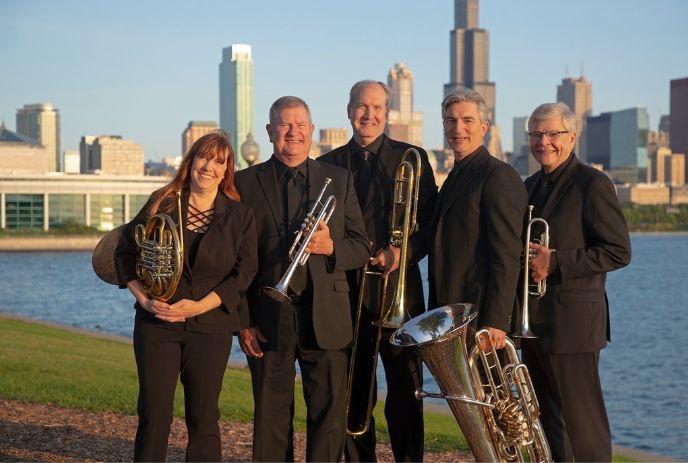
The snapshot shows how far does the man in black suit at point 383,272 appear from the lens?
5.81 meters

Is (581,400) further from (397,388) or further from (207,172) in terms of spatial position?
(207,172)

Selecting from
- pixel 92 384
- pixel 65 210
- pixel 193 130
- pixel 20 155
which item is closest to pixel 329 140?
pixel 193 130

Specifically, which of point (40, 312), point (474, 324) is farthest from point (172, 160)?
point (40, 312)

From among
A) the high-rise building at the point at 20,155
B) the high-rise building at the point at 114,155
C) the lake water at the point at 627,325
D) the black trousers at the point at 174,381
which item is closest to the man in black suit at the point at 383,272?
the black trousers at the point at 174,381

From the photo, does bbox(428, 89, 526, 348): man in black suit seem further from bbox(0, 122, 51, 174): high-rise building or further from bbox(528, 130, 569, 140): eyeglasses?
bbox(0, 122, 51, 174): high-rise building

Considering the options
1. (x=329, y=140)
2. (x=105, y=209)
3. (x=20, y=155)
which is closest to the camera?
(x=105, y=209)

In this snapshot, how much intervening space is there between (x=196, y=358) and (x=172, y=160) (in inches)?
65.6

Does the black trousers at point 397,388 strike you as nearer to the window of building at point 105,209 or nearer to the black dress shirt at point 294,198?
the black dress shirt at point 294,198

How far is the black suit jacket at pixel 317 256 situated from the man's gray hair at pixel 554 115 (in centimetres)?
101

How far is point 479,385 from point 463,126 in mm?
1356

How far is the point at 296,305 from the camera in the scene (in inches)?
213

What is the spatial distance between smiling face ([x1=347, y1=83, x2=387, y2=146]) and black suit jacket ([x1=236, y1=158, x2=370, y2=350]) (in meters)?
0.44

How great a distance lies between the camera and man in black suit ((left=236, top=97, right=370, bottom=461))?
5379mm

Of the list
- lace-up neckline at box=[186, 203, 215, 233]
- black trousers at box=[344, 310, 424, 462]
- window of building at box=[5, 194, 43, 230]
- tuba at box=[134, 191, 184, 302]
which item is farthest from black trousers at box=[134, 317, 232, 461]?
window of building at box=[5, 194, 43, 230]
